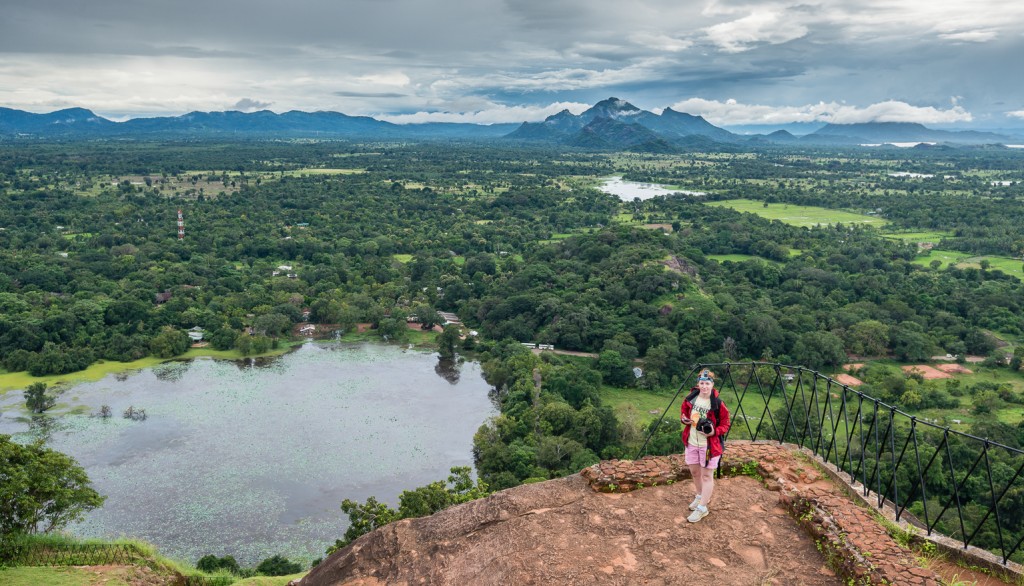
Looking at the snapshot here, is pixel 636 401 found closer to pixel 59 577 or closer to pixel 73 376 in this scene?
pixel 59 577

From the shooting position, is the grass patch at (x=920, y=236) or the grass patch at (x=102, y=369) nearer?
the grass patch at (x=102, y=369)

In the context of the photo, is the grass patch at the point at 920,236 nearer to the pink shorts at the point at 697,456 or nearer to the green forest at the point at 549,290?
the green forest at the point at 549,290

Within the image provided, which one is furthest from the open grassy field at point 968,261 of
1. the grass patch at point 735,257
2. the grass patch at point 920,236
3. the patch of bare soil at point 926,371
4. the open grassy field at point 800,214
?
the patch of bare soil at point 926,371

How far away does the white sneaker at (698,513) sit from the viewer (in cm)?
872

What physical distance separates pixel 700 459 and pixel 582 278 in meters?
42.6

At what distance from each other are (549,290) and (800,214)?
189 ft

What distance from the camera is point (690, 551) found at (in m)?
8.26

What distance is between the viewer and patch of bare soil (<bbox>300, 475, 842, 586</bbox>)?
7961 millimetres

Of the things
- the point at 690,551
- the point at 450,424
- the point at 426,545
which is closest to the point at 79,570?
the point at 426,545

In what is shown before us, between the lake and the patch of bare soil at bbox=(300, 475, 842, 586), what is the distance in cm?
9744

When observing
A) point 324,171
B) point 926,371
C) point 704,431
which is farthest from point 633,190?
point 704,431

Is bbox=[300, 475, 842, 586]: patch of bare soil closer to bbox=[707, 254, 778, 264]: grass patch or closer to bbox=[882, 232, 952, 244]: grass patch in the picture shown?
bbox=[707, 254, 778, 264]: grass patch

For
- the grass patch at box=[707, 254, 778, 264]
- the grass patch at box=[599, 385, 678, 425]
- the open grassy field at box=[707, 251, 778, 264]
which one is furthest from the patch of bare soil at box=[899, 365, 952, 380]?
the open grassy field at box=[707, 251, 778, 264]

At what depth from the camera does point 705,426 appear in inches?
324
